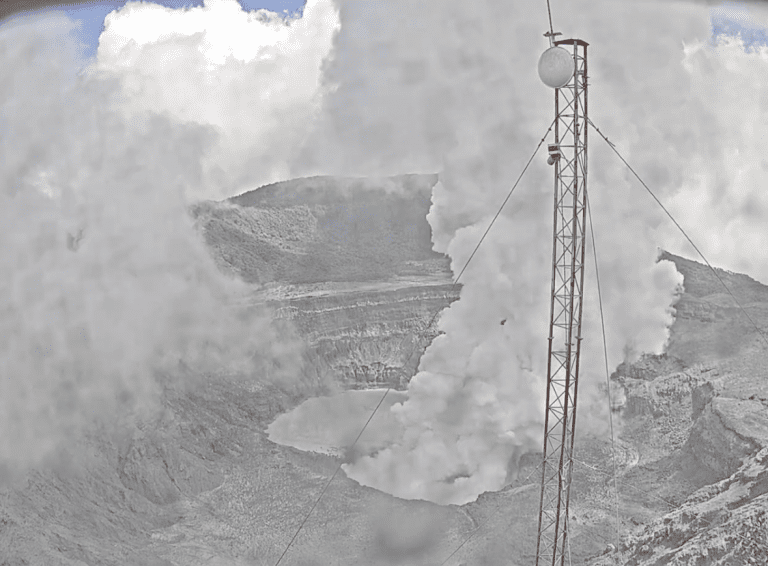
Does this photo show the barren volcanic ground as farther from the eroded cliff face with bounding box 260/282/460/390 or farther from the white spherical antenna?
the white spherical antenna

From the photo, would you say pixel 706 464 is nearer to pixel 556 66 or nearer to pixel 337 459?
pixel 337 459

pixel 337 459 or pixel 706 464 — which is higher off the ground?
pixel 706 464

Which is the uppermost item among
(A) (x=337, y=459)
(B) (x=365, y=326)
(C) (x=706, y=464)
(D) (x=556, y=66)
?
(D) (x=556, y=66)

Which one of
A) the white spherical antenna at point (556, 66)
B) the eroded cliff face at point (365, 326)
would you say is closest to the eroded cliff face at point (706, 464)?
the white spherical antenna at point (556, 66)

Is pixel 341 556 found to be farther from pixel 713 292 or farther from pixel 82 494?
pixel 713 292

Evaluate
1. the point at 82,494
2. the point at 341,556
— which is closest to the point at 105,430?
the point at 82,494

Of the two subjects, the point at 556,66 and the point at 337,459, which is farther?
the point at 337,459

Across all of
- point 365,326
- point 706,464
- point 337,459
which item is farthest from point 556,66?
point 365,326
